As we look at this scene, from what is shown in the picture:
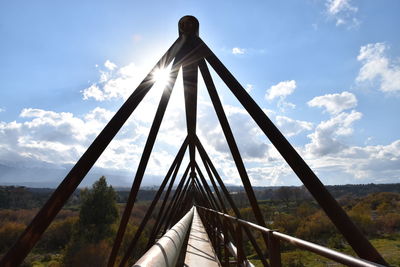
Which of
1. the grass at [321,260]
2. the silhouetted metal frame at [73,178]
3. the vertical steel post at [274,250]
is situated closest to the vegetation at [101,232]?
the grass at [321,260]

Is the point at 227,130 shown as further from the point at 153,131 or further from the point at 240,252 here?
the point at 240,252

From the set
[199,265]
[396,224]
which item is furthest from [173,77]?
[396,224]

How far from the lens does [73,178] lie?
277 centimetres

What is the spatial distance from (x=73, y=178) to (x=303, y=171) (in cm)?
247

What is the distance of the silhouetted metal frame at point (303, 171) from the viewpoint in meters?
2.39

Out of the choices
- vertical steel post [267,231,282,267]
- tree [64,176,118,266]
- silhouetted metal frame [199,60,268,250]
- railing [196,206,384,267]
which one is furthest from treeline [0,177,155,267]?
vertical steel post [267,231,282,267]

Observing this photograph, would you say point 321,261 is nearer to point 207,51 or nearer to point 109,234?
point 109,234

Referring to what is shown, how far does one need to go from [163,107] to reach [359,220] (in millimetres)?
82442

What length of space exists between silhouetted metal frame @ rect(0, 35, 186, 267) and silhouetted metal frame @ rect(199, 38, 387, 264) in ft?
3.46

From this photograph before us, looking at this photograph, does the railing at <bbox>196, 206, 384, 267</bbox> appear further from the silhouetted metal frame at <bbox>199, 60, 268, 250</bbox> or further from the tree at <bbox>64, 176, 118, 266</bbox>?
the tree at <bbox>64, 176, 118, 266</bbox>

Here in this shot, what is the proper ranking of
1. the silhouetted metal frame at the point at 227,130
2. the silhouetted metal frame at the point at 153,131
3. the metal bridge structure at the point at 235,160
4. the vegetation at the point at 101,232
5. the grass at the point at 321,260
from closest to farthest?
the metal bridge structure at the point at 235,160 < the silhouetted metal frame at the point at 153,131 < the silhouetted metal frame at the point at 227,130 < the grass at the point at 321,260 < the vegetation at the point at 101,232

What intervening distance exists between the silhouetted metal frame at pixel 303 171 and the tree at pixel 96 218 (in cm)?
6415

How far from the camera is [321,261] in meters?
50.0

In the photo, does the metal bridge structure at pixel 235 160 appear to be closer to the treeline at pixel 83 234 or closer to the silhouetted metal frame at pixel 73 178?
the silhouetted metal frame at pixel 73 178
